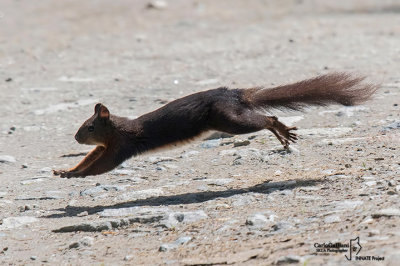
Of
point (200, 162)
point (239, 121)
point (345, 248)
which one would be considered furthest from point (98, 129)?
point (345, 248)

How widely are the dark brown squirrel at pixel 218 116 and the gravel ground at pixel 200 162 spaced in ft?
0.91

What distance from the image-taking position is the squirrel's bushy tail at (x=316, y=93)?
666cm

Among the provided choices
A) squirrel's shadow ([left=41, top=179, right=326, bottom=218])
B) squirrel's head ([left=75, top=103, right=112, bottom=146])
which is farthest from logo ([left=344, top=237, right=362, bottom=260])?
squirrel's head ([left=75, top=103, right=112, bottom=146])

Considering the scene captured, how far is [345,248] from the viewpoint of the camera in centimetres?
462

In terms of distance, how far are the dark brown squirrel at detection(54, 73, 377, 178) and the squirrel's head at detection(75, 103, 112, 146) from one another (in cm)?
3

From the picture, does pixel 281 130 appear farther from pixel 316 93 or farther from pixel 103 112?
pixel 103 112

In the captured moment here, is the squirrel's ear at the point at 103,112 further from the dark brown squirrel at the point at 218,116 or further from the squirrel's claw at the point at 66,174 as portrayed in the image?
the squirrel's claw at the point at 66,174

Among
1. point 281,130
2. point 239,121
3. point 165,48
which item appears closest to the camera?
point 239,121

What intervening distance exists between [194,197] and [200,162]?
1203 mm

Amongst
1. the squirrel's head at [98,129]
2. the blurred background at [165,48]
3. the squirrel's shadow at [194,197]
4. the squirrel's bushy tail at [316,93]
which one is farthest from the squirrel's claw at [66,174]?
the blurred background at [165,48]

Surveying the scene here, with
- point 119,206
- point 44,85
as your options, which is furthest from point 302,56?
point 119,206

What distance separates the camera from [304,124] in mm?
8375

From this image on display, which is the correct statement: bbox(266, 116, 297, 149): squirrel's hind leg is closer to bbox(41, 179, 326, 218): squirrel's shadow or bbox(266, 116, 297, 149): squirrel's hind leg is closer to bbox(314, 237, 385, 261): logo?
bbox(41, 179, 326, 218): squirrel's shadow

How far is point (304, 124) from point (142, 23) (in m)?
8.76
